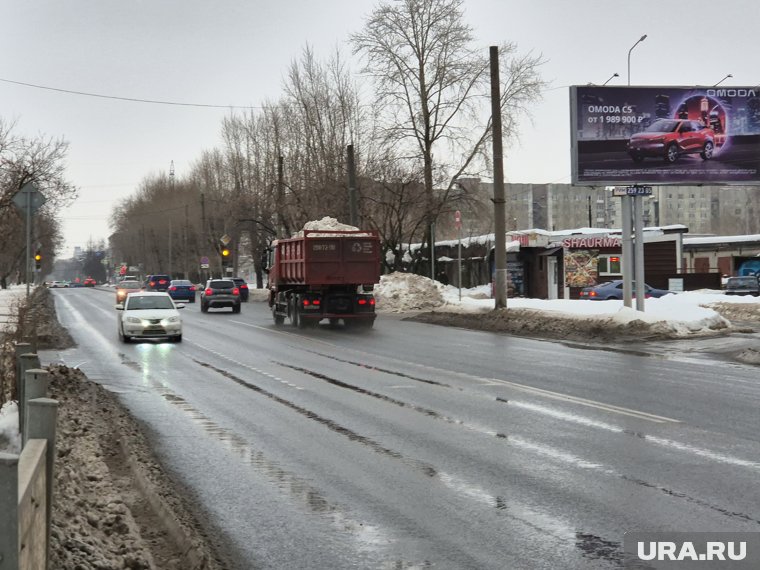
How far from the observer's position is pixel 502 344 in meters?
→ 23.6

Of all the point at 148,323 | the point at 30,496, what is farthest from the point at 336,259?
the point at 30,496

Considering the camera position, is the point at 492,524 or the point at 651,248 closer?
the point at 492,524

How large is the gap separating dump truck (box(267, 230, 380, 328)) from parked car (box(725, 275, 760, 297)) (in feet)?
88.2

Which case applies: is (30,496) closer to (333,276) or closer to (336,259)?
(333,276)

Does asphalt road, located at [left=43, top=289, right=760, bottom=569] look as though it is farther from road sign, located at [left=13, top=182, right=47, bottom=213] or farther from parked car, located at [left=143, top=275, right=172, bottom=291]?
parked car, located at [left=143, top=275, right=172, bottom=291]

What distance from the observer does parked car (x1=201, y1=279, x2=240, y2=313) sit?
44688 mm

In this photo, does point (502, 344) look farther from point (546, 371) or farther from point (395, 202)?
point (395, 202)

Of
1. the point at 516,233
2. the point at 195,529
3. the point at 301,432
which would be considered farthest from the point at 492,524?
the point at 516,233

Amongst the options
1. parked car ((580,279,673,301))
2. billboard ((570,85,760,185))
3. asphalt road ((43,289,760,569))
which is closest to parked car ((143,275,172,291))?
parked car ((580,279,673,301))

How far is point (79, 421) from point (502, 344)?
1459cm

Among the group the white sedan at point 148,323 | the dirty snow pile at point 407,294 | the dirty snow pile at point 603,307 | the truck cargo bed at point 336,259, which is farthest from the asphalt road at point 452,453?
the dirty snow pile at point 407,294

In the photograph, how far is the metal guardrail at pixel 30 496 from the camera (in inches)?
123

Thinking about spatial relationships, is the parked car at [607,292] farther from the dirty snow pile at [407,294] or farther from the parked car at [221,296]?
the parked car at [221,296]

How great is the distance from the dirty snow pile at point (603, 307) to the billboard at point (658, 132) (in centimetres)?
390
